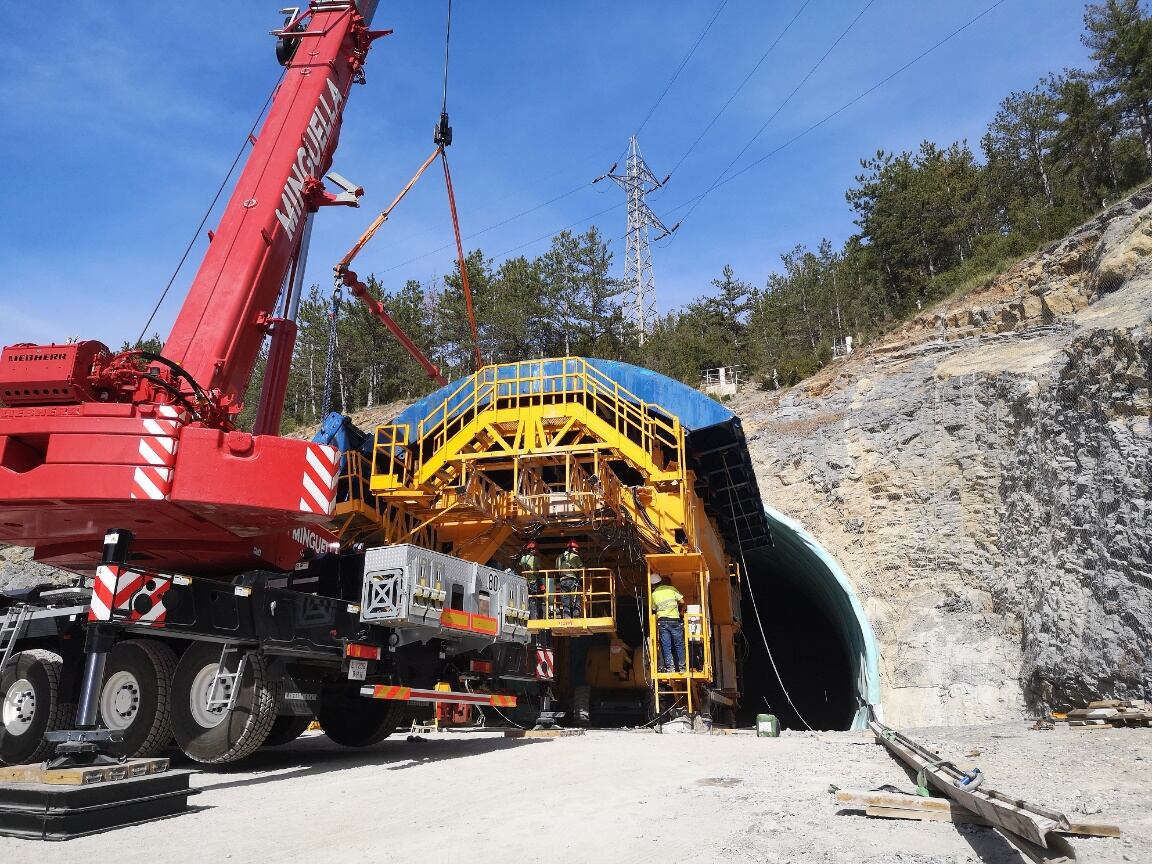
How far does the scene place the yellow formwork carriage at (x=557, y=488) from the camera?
44.5 ft

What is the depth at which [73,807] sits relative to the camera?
4637mm

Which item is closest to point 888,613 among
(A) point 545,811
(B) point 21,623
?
(A) point 545,811

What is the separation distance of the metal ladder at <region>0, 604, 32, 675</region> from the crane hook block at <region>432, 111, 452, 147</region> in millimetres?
9643

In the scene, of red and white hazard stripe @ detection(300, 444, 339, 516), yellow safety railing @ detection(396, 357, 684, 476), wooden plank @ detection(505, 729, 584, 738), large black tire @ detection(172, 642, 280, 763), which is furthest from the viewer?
yellow safety railing @ detection(396, 357, 684, 476)

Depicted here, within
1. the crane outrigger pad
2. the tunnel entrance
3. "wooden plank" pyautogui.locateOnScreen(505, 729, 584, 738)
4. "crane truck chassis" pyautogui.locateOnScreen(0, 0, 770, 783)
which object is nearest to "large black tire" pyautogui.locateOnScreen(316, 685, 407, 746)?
"crane truck chassis" pyautogui.locateOnScreen(0, 0, 770, 783)

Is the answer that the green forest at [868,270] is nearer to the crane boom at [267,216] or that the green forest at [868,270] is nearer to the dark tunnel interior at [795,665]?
the dark tunnel interior at [795,665]

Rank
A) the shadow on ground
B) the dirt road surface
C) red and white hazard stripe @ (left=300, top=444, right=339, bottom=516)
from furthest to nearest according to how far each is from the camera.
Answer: red and white hazard stripe @ (left=300, top=444, right=339, bottom=516), the shadow on ground, the dirt road surface

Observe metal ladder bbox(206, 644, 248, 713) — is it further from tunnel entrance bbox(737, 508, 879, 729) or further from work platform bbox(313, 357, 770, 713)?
tunnel entrance bbox(737, 508, 879, 729)

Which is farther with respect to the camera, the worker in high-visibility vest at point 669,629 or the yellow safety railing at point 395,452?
the yellow safety railing at point 395,452

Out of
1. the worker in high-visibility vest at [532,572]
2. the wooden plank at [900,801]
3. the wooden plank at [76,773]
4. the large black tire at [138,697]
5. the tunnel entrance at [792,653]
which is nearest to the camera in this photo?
the wooden plank at [900,801]

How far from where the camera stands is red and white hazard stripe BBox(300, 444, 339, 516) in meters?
7.29

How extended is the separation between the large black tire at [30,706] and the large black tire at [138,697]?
0.71 m

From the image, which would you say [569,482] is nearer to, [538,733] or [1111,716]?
[538,733]

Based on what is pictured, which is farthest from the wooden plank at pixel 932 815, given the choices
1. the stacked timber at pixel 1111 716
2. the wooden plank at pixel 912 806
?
the stacked timber at pixel 1111 716
